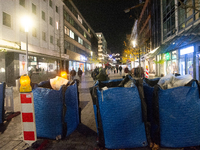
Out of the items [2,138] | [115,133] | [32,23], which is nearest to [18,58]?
[32,23]

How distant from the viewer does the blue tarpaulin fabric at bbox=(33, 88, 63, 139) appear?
2984 mm

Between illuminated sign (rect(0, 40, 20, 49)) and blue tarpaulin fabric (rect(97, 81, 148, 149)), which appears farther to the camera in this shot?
illuminated sign (rect(0, 40, 20, 49))

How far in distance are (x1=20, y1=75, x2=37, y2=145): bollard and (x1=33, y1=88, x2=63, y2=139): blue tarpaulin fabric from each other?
0.29 m

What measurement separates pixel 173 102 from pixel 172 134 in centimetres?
57

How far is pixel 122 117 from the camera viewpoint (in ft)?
8.21

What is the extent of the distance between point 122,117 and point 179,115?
99 centimetres

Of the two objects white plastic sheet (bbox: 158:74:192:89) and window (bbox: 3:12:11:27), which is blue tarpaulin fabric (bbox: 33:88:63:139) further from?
window (bbox: 3:12:11:27)

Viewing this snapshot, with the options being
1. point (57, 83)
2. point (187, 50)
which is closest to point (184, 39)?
point (187, 50)

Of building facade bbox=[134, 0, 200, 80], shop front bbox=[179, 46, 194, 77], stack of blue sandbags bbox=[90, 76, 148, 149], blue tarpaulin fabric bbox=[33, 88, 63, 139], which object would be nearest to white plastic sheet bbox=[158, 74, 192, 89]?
stack of blue sandbags bbox=[90, 76, 148, 149]

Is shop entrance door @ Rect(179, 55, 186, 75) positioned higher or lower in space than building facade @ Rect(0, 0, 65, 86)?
lower

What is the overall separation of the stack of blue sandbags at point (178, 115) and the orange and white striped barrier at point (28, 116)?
7.56ft

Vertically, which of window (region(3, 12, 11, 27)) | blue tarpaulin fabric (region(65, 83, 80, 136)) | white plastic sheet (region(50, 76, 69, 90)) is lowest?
blue tarpaulin fabric (region(65, 83, 80, 136))

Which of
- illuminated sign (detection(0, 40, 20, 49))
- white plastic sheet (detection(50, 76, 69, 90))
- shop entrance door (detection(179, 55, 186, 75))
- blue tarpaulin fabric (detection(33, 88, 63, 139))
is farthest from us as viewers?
shop entrance door (detection(179, 55, 186, 75))

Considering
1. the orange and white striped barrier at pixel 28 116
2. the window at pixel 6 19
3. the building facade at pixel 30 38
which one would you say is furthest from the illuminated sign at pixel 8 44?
the orange and white striped barrier at pixel 28 116
